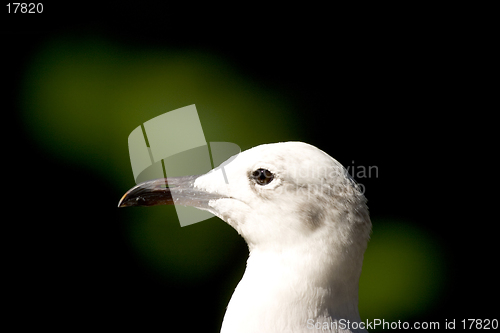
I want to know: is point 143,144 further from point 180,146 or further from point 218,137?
point 218,137

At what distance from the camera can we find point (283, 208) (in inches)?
42.7

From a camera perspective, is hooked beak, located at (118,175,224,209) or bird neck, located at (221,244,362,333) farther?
hooked beak, located at (118,175,224,209)

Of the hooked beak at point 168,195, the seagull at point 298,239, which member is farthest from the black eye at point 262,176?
the hooked beak at point 168,195

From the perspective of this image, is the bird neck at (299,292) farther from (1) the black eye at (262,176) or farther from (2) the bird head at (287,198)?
(1) the black eye at (262,176)

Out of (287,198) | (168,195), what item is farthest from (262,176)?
(168,195)

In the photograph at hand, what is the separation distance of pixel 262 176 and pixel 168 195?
251 mm

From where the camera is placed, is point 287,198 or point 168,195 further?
point 168,195

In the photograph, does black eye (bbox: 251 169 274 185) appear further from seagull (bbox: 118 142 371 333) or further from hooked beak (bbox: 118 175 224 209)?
hooked beak (bbox: 118 175 224 209)

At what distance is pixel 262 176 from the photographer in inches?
43.6

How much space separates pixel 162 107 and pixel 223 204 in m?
1.01

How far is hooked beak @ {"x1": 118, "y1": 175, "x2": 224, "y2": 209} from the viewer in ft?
3.84

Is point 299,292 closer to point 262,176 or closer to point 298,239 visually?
point 298,239

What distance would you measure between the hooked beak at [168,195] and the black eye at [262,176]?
0.38ft

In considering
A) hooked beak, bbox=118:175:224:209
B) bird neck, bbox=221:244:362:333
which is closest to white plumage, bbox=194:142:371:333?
bird neck, bbox=221:244:362:333
